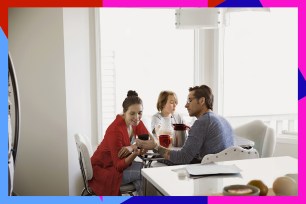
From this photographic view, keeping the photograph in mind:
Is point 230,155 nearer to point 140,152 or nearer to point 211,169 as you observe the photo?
point 211,169

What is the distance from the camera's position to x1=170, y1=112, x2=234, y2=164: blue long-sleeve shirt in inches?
99.0

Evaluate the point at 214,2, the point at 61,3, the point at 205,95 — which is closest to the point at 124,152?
the point at 205,95

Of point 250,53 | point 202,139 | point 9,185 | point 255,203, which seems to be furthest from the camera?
point 250,53

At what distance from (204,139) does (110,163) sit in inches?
30.4

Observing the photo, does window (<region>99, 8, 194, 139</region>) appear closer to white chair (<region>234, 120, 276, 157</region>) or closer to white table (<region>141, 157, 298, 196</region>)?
white chair (<region>234, 120, 276, 157</region>)

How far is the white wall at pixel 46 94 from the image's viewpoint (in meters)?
3.27

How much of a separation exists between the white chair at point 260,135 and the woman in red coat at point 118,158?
1050mm

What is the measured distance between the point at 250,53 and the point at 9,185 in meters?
3.13

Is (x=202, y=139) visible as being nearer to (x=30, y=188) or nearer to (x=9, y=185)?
(x=9, y=185)

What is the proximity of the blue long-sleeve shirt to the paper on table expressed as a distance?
0.47 metres

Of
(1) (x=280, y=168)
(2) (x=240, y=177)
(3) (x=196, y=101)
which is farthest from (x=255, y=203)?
(3) (x=196, y=101)

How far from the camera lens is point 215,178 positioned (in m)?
1.86

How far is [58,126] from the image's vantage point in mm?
3320

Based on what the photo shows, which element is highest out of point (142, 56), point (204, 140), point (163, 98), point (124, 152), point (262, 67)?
point (142, 56)
